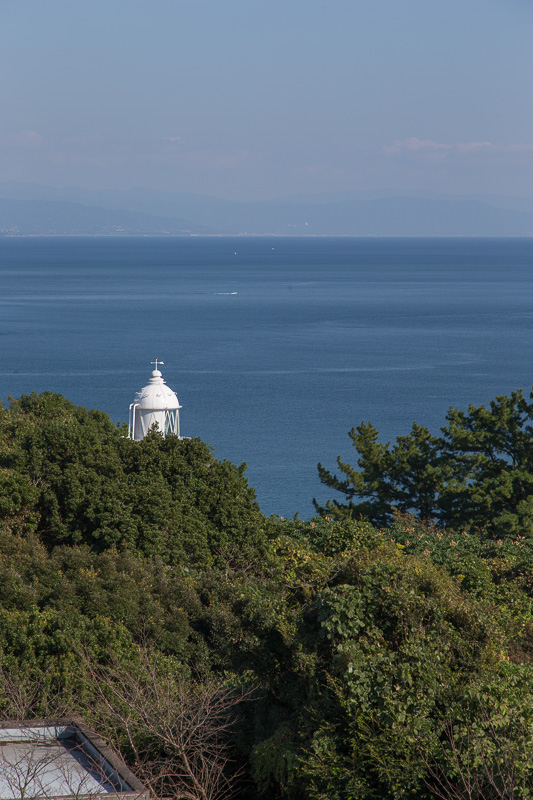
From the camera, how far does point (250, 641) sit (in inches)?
431

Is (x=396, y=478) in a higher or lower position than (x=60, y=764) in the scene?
lower

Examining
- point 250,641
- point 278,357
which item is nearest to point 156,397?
point 250,641

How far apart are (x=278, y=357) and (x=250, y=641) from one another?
7678 cm

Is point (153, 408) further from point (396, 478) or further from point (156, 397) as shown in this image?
point (396, 478)

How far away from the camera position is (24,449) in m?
21.9

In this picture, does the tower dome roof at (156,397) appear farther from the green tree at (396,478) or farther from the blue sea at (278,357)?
the blue sea at (278,357)

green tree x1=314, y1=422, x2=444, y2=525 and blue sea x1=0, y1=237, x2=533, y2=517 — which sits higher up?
blue sea x1=0, y1=237, x2=533, y2=517

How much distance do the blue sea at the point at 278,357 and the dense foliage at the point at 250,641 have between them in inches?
993

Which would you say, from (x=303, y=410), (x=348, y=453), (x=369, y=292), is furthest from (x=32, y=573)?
(x=369, y=292)

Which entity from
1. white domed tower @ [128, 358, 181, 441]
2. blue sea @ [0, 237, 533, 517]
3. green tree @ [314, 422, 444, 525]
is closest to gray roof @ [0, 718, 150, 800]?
white domed tower @ [128, 358, 181, 441]

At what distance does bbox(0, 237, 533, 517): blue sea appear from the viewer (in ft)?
Result: 196

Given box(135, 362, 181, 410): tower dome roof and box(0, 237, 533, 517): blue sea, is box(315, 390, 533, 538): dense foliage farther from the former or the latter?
box(0, 237, 533, 517): blue sea

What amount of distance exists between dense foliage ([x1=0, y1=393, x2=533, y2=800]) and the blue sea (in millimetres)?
25218

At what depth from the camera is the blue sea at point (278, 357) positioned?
196 ft
